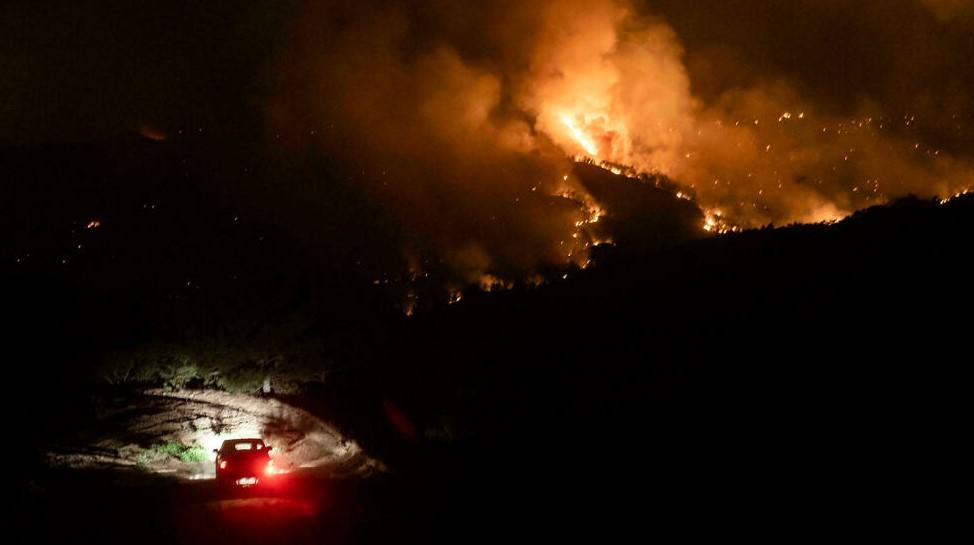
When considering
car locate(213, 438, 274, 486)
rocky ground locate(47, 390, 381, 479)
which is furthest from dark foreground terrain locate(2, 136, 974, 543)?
car locate(213, 438, 274, 486)

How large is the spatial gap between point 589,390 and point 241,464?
293 inches

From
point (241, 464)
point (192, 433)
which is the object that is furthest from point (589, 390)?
point (192, 433)

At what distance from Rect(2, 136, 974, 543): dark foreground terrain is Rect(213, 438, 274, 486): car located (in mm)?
992

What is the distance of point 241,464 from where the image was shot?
60.0 ft

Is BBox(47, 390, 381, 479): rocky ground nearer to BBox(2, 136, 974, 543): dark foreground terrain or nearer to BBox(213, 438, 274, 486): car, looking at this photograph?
BBox(2, 136, 974, 543): dark foreground terrain

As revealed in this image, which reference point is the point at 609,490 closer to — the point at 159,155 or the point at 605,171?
the point at 605,171

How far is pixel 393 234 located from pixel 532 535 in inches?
1718

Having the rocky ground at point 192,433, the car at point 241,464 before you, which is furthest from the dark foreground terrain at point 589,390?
the car at point 241,464

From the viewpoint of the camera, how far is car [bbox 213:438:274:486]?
59.3 feet

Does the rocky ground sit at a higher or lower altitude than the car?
higher

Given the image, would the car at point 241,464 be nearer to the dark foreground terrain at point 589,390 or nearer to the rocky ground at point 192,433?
the dark foreground terrain at point 589,390

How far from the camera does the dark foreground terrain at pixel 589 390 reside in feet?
31.2

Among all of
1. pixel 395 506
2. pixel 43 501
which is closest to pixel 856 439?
pixel 395 506

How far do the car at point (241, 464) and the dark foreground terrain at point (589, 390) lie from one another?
3.26 feet
